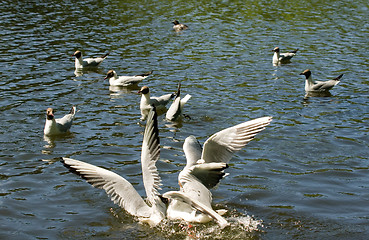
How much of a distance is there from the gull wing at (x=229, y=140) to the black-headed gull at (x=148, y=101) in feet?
19.7

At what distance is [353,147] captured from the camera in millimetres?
11781

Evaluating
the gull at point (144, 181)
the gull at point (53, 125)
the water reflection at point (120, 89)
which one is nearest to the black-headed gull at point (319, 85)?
the water reflection at point (120, 89)

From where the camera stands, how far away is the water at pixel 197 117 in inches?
348

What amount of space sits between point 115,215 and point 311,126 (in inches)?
248

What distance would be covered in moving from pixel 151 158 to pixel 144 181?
387 mm

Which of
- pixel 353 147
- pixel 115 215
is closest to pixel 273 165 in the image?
pixel 353 147

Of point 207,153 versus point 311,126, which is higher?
point 207,153

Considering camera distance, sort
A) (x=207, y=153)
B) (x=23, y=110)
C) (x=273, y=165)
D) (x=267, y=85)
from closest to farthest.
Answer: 1. (x=207, y=153)
2. (x=273, y=165)
3. (x=23, y=110)
4. (x=267, y=85)

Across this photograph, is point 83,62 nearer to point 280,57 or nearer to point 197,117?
point 197,117

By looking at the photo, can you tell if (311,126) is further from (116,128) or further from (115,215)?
(115,215)

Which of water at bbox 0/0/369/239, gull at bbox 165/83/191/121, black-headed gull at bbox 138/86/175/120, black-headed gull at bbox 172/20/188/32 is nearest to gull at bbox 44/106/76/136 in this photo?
water at bbox 0/0/369/239

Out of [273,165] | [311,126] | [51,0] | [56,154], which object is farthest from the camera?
[51,0]

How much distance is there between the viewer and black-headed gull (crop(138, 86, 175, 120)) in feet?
48.3

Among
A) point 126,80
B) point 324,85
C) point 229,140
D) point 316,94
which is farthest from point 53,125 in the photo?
point 324,85
